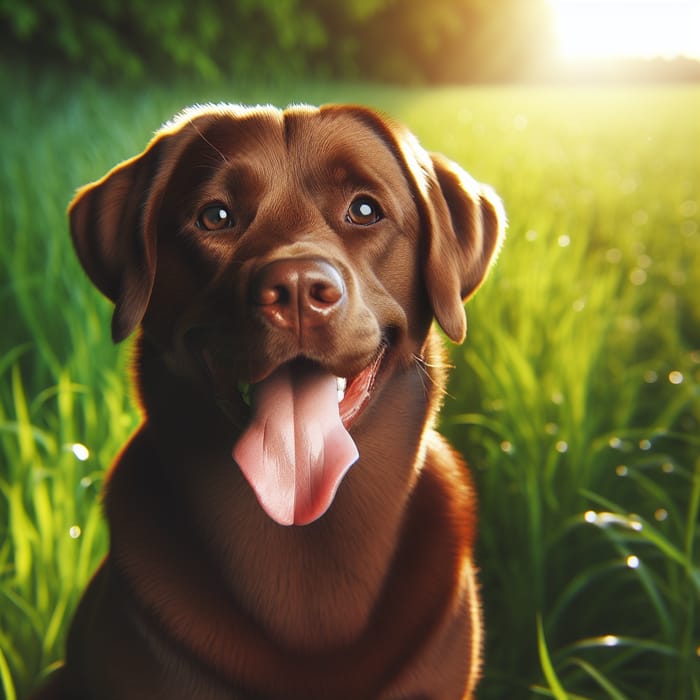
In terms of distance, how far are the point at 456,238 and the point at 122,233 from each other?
25.0 inches

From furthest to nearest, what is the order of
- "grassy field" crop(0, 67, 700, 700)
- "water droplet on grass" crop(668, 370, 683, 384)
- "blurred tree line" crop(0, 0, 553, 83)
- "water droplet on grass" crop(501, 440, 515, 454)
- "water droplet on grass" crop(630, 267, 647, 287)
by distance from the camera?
"blurred tree line" crop(0, 0, 553, 83)
"water droplet on grass" crop(630, 267, 647, 287)
"water droplet on grass" crop(668, 370, 683, 384)
"water droplet on grass" crop(501, 440, 515, 454)
"grassy field" crop(0, 67, 700, 700)

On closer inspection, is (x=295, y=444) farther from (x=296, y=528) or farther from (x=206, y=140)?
(x=206, y=140)

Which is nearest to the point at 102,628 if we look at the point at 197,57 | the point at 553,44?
the point at 197,57

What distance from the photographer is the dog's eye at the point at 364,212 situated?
1611mm

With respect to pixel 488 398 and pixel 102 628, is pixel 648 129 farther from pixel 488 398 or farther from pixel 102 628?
pixel 102 628

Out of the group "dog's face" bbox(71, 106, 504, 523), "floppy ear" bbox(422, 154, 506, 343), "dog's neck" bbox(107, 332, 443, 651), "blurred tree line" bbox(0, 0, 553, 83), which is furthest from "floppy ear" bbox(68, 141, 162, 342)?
"blurred tree line" bbox(0, 0, 553, 83)

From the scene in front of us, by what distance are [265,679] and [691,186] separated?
17.7 feet

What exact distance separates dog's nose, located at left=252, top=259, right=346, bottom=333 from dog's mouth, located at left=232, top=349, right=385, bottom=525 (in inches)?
6.6

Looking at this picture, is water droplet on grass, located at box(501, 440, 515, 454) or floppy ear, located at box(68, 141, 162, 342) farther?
water droplet on grass, located at box(501, 440, 515, 454)

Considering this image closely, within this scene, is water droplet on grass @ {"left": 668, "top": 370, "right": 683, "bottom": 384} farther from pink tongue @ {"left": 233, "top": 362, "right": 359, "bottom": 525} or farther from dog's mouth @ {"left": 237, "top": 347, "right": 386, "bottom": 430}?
pink tongue @ {"left": 233, "top": 362, "right": 359, "bottom": 525}

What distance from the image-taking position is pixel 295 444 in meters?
1.46

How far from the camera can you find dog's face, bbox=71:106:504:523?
143 cm

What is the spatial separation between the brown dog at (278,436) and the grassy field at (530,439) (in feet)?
0.80

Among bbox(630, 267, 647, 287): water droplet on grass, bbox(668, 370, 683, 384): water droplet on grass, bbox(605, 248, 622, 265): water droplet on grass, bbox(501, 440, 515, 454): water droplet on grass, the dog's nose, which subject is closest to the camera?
the dog's nose
